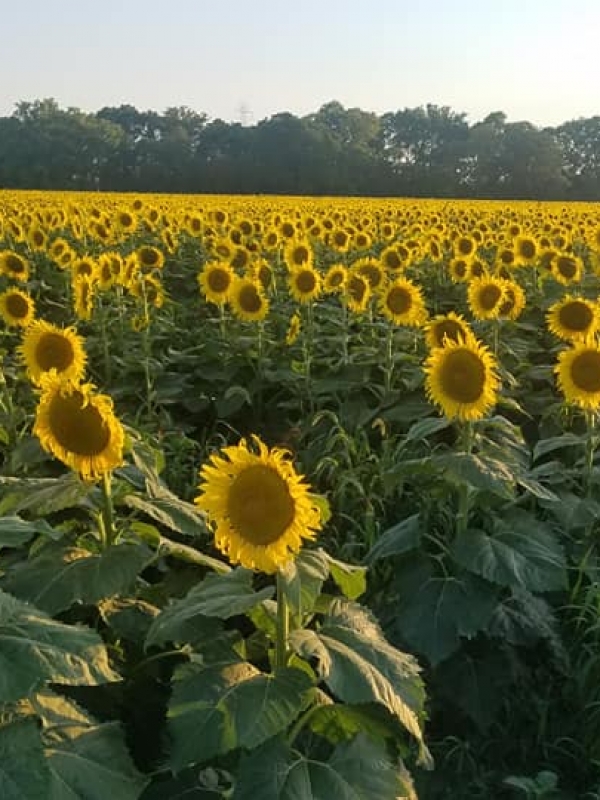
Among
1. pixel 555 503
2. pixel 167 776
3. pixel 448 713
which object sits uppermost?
pixel 555 503

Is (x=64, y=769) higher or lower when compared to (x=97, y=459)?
lower

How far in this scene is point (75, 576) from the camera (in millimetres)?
2455

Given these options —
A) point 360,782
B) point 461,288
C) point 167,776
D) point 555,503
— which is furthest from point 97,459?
point 461,288

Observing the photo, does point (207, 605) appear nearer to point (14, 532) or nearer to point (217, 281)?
point (14, 532)

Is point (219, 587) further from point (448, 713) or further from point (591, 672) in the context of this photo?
point (591, 672)

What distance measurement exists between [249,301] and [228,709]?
480 centimetres

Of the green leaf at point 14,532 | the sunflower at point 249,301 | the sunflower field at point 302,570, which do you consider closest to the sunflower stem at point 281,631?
the sunflower field at point 302,570

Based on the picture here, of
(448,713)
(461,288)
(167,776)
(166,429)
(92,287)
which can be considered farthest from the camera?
(461,288)

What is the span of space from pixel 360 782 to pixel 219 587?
0.54 meters

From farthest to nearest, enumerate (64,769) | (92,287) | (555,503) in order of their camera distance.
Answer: (92,287), (555,503), (64,769)

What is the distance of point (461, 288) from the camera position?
29.9 ft

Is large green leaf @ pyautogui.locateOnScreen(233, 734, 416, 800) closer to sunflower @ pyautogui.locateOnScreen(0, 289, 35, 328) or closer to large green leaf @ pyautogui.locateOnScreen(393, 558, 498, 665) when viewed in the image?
large green leaf @ pyautogui.locateOnScreen(393, 558, 498, 665)

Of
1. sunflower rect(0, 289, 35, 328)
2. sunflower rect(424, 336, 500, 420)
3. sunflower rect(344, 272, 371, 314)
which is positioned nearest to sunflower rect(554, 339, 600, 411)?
sunflower rect(424, 336, 500, 420)

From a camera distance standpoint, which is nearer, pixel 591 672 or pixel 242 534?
pixel 242 534
